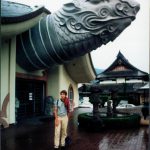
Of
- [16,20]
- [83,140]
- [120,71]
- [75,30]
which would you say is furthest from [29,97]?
[120,71]

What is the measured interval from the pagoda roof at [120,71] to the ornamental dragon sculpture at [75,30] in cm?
1772

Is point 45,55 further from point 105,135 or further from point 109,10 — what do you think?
point 105,135

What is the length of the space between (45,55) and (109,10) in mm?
3624

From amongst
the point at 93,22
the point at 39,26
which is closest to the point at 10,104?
the point at 39,26

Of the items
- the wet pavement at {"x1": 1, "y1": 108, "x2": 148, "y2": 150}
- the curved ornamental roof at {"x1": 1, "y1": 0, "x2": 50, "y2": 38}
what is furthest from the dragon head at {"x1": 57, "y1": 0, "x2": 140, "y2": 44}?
the wet pavement at {"x1": 1, "y1": 108, "x2": 148, "y2": 150}

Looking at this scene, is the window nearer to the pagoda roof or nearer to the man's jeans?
the pagoda roof

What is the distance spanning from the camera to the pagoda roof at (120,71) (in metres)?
32.1

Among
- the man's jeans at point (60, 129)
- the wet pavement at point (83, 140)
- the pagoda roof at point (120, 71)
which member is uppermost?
the pagoda roof at point (120, 71)

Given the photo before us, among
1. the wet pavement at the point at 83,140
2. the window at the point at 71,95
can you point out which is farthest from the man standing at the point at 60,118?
the window at the point at 71,95

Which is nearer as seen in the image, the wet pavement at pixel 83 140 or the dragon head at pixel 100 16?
the wet pavement at pixel 83 140

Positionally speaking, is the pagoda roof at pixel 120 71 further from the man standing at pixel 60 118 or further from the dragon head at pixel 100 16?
the man standing at pixel 60 118

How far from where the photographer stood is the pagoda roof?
3212cm

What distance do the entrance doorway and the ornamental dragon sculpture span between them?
1.96 metres

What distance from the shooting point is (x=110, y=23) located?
13242mm
